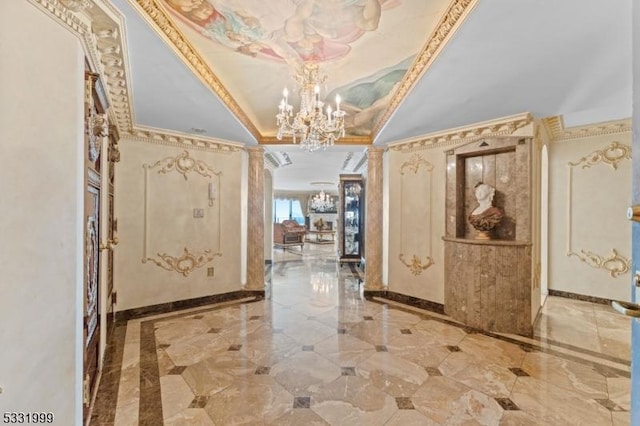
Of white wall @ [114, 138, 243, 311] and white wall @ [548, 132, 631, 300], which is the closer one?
white wall @ [114, 138, 243, 311]

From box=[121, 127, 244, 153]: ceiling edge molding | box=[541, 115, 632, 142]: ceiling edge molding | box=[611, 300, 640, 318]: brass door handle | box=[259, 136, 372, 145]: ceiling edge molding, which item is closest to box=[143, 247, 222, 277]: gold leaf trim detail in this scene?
box=[121, 127, 244, 153]: ceiling edge molding

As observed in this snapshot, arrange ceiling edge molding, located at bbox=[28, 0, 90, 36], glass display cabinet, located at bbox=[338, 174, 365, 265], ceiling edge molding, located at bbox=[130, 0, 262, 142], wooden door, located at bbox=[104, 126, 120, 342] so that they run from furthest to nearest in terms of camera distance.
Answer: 1. glass display cabinet, located at bbox=[338, 174, 365, 265]
2. wooden door, located at bbox=[104, 126, 120, 342]
3. ceiling edge molding, located at bbox=[130, 0, 262, 142]
4. ceiling edge molding, located at bbox=[28, 0, 90, 36]

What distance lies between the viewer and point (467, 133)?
12.6 ft

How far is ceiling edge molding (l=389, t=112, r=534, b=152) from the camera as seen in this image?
3359 mm

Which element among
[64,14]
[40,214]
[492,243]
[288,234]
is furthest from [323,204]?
[40,214]

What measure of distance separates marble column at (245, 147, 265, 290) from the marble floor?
80 cm

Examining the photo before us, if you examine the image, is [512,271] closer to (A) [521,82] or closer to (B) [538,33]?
(A) [521,82]

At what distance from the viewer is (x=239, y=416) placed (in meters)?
1.94

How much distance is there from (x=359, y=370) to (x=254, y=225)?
301 centimetres

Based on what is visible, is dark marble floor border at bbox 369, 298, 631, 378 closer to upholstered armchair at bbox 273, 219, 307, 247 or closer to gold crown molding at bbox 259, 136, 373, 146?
gold crown molding at bbox 259, 136, 373, 146

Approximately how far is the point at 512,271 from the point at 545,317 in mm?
1216

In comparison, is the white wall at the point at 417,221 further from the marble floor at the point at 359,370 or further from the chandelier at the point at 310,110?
the chandelier at the point at 310,110

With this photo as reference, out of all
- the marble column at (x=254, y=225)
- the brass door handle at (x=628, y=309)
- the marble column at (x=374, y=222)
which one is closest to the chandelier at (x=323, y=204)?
the marble column at (x=374, y=222)

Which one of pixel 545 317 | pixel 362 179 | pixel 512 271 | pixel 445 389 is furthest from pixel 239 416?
pixel 362 179
